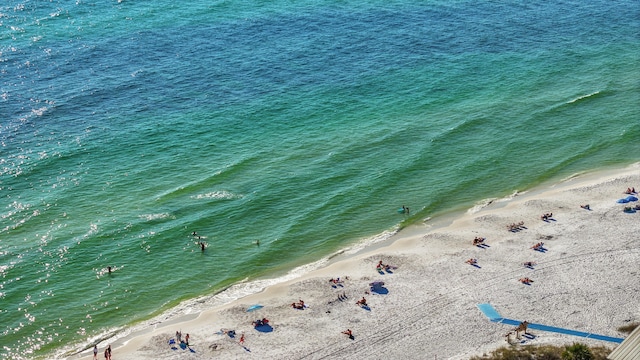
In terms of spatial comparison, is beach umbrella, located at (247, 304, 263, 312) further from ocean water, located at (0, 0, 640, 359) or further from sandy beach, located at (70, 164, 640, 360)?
ocean water, located at (0, 0, 640, 359)

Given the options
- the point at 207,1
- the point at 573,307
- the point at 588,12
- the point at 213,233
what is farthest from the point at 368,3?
the point at 573,307

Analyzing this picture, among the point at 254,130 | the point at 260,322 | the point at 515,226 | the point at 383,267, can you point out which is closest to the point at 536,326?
the point at 383,267

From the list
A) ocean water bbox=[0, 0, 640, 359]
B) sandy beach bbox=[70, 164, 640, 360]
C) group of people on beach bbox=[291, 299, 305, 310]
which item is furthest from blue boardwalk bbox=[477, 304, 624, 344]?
ocean water bbox=[0, 0, 640, 359]

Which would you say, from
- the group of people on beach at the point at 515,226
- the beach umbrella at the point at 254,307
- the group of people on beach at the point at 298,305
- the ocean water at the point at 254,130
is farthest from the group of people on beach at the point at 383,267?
the group of people on beach at the point at 515,226

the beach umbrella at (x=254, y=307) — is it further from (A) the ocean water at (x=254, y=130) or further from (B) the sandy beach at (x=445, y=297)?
(A) the ocean water at (x=254, y=130)

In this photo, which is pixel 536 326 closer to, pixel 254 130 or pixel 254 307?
pixel 254 307
